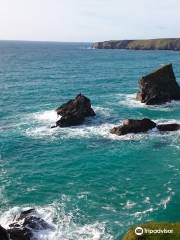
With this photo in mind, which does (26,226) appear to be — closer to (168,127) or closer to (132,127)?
(132,127)

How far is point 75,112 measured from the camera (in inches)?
2832

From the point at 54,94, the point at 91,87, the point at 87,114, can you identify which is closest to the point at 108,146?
the point at 87,114

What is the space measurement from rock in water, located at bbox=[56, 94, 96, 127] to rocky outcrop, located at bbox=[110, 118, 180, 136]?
836cm

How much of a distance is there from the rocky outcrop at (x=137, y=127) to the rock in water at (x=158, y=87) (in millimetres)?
20449

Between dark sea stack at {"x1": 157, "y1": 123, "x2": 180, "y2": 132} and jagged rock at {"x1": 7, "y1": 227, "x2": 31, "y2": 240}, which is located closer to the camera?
jagged rock at {"x1": 7, "y1": 227, "x2": 31, "y2": 240}

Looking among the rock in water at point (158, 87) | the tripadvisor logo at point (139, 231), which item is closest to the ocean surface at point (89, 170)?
the rock in water at point (158, 87)

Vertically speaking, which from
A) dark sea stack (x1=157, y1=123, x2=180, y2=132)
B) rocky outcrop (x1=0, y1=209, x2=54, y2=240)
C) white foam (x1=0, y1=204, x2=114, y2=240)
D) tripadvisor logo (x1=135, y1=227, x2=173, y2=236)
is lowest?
white foam (x1=0, y1=204, x2=114, y2=240)

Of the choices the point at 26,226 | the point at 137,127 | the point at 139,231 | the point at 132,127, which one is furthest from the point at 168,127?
the point at 139,231

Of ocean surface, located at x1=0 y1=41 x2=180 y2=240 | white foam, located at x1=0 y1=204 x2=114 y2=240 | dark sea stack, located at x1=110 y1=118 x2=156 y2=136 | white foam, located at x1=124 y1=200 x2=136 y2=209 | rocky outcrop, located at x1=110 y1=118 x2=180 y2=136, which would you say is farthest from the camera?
rocky outcrop, located at x1=110 y1=118 x2=180 y2=136

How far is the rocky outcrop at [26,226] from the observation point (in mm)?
34906

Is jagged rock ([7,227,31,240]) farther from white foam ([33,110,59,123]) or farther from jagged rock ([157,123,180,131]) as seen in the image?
white foam ([33,110,59,123])

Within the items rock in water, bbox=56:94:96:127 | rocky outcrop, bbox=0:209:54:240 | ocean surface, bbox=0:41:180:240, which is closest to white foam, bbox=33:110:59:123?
ocean surface, bbox=0:41:180:240

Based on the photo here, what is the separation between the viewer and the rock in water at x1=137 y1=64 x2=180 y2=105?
279ft

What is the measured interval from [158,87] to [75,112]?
74.3 feet
